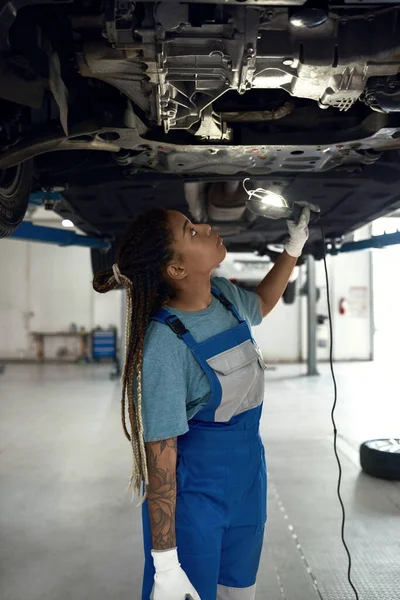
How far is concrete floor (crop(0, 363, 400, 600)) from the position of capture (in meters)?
2.07

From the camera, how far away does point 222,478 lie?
137 centimetres

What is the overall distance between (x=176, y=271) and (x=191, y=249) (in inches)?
2.9

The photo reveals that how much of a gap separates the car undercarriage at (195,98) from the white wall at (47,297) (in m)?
8.34

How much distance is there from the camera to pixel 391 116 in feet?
6.46

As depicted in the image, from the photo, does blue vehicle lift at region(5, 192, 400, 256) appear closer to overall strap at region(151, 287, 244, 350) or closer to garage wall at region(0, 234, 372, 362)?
overall strap at region(151, 287, 244, 350)

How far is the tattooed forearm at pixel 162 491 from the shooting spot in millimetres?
1295

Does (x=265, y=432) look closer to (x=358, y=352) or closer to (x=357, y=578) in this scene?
(x=357, y=578)

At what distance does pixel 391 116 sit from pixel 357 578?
5.76 ft

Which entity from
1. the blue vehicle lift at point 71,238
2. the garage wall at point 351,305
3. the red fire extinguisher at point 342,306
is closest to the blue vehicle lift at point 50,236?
the blue vehicle lift at point 71,238

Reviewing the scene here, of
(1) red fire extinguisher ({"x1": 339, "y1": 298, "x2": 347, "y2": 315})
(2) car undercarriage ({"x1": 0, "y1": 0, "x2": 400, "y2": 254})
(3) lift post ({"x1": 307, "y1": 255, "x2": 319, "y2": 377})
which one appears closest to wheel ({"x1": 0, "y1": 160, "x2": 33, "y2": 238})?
(2) car undercarriage ({"x1": 0, "y1": 0, "x2": 400, "y2": 254})

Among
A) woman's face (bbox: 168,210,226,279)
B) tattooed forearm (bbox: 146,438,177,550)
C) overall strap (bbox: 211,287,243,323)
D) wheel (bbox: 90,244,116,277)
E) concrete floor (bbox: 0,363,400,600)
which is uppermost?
wheel (bbox: 90,244,116,277)

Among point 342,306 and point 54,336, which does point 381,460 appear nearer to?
point 342,306

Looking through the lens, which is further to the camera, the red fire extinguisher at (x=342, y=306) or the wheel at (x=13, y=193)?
the red fire extinguisher at (x=342, y=306)

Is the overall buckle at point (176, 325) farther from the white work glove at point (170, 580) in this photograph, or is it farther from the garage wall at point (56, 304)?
the garage wall at point (56, 304)
